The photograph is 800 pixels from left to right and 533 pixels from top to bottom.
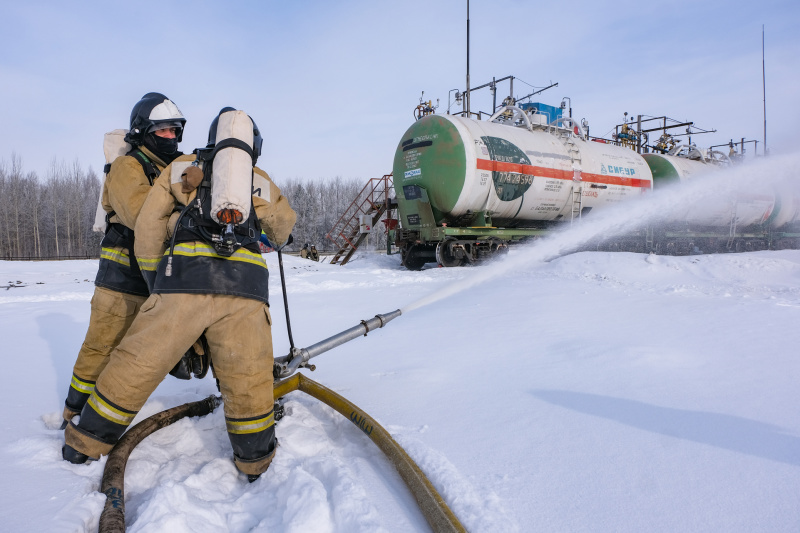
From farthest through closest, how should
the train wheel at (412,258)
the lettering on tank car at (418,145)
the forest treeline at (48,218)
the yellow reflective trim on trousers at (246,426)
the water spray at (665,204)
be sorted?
the forest treeline at (48,218), the train wheel at (412,258), the water spray at (665,204), the lettering on tank car at (418,145), the yellow reflective trim on trousers at (246,426)

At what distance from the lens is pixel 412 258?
12789 mm

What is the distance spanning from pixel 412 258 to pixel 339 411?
10.2m

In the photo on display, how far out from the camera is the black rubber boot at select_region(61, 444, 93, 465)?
218 centimetres

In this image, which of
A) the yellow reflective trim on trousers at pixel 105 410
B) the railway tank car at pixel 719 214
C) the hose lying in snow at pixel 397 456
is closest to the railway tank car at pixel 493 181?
the railway tank car at pixel 719 214

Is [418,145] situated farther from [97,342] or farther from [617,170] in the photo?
[97,342]

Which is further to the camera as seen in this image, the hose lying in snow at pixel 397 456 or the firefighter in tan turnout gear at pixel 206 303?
the firefighter in tan turnout gear at pixel 206 303

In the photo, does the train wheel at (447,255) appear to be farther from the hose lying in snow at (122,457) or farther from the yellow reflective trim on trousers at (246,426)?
the yellow reflective trim on trousers at (246,426)

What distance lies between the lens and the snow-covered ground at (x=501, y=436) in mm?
1726

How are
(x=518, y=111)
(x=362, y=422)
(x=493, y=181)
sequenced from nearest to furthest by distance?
(x=362, y=422) < (x=493, y=181) < (x=518, y=111)

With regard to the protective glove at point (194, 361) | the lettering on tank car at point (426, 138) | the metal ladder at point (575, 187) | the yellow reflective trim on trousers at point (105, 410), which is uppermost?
the lettering on tank car at point (426, 138)

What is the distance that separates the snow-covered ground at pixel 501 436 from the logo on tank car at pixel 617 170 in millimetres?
8274

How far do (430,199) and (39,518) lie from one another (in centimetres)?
1020

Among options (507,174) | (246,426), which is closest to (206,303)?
(246,426)

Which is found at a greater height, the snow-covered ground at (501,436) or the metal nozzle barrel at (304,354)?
the metal nozzle barrel at (304,354)
